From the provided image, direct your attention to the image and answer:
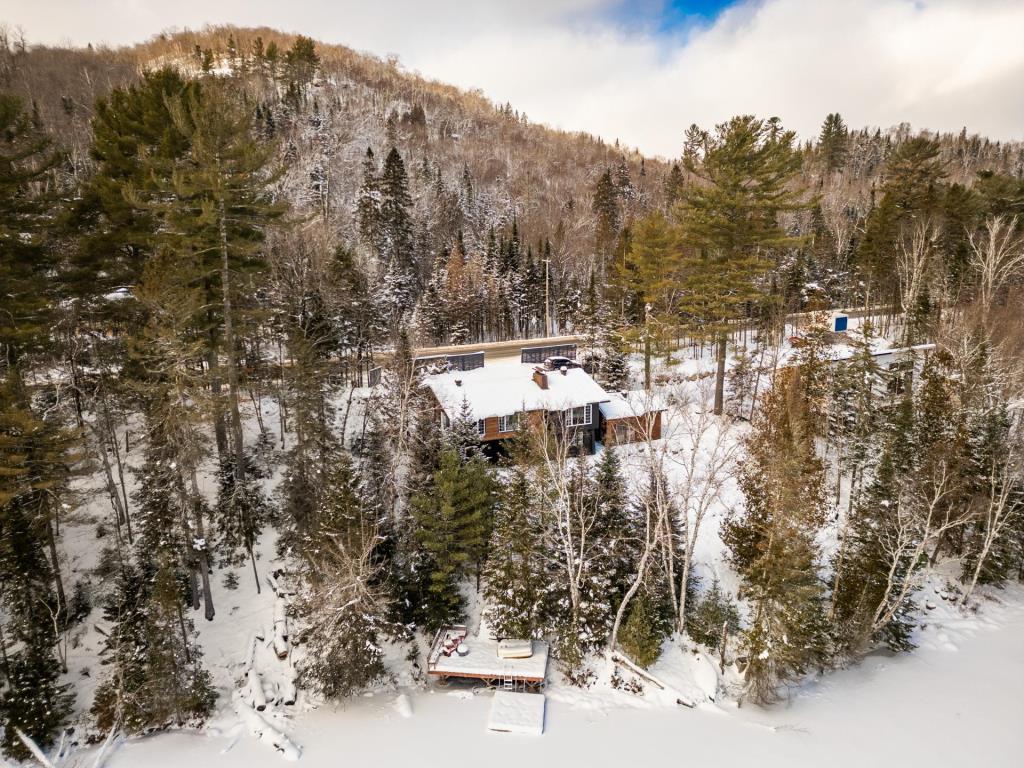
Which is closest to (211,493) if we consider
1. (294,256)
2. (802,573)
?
(294,256)

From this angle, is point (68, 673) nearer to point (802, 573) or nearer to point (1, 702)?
point (1, 702)

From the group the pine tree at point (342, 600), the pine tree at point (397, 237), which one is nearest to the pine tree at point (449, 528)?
the pine tree at point (342, 600)

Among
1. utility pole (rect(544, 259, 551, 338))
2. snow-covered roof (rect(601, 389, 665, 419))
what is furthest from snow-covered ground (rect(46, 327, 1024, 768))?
utility pole (rect(544, 259, 551, 338))

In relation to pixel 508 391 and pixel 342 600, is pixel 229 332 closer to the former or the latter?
pixel 342 600

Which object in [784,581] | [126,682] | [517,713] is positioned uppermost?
[784,581]

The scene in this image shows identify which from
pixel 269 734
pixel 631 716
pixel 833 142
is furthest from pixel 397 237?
pixel 833 142

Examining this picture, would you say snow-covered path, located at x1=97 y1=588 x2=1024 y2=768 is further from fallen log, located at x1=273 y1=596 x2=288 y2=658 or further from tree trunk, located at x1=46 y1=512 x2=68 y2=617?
tree trunk, located at x1=46 y1=512 x2=68 y2=617
